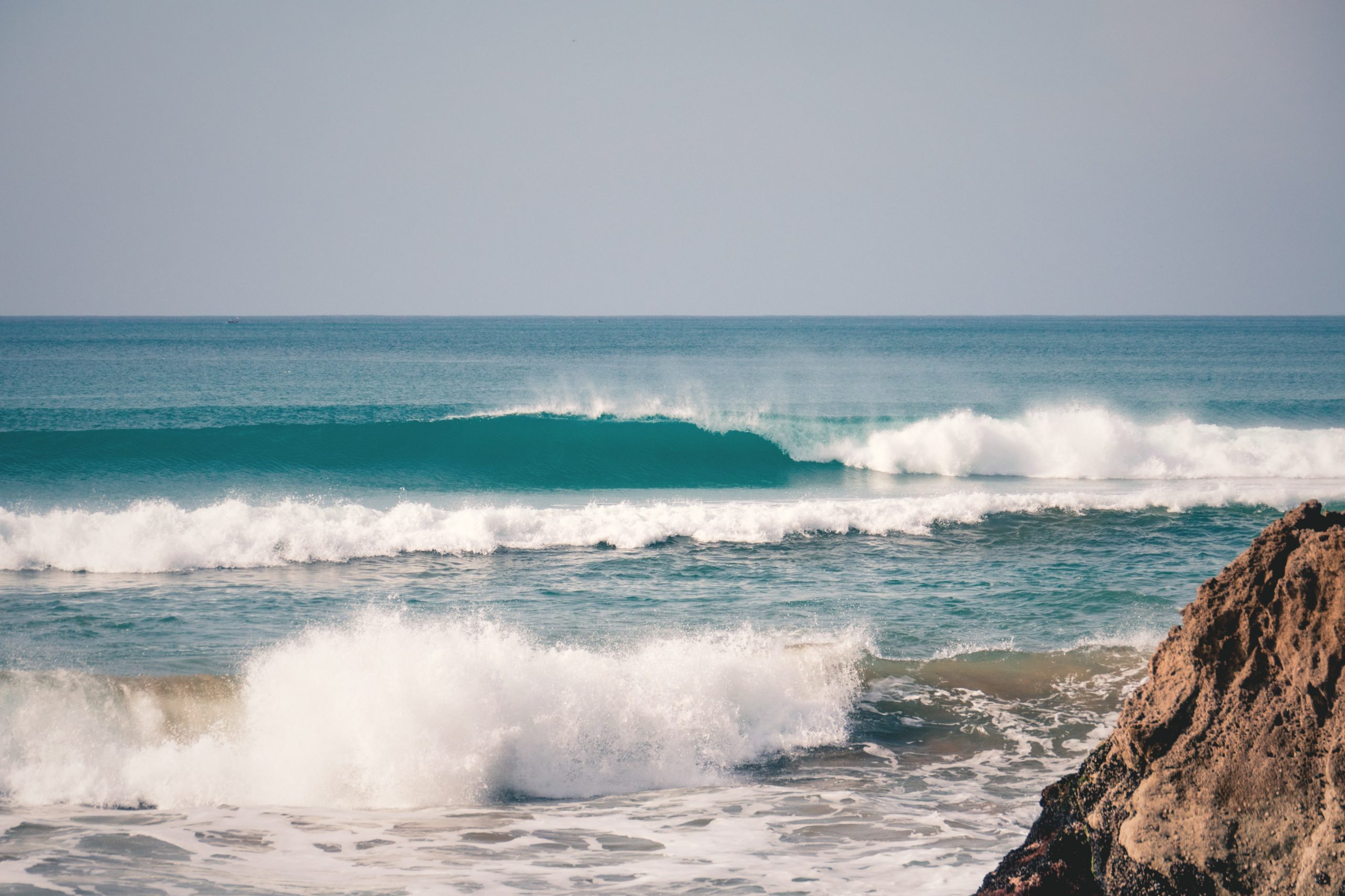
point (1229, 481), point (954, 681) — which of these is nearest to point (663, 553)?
point (954, 681)

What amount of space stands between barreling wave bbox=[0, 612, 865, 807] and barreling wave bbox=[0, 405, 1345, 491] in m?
11.6

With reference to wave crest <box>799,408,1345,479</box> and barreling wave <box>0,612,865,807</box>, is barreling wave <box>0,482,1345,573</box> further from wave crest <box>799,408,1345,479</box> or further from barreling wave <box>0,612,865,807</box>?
barreling wave <box>0,612,865,807</box>

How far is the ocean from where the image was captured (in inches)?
213

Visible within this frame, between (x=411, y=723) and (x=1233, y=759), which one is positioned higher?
(x=1233, y=759)

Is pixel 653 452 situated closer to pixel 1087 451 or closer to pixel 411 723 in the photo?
pixel 1087 451

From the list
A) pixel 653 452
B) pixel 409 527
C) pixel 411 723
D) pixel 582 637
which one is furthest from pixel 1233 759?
pixel 653 452

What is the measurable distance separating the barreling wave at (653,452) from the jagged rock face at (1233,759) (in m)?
16.0

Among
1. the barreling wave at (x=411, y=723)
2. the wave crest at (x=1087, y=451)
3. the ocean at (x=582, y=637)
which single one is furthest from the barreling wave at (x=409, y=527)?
the barreling wave at (x=411, y=723)

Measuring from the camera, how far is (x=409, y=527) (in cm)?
1320

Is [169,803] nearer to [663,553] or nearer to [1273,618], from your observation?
[1273,618]

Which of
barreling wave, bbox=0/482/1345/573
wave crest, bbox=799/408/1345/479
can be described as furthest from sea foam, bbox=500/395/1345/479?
barreling wave, bbox=0/482/1345/573

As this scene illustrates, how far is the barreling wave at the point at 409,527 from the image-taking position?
11867 mm

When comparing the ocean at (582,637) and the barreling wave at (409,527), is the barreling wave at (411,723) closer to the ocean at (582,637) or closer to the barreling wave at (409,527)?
the ocean at (582,637)

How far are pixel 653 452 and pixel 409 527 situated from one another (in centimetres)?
963
